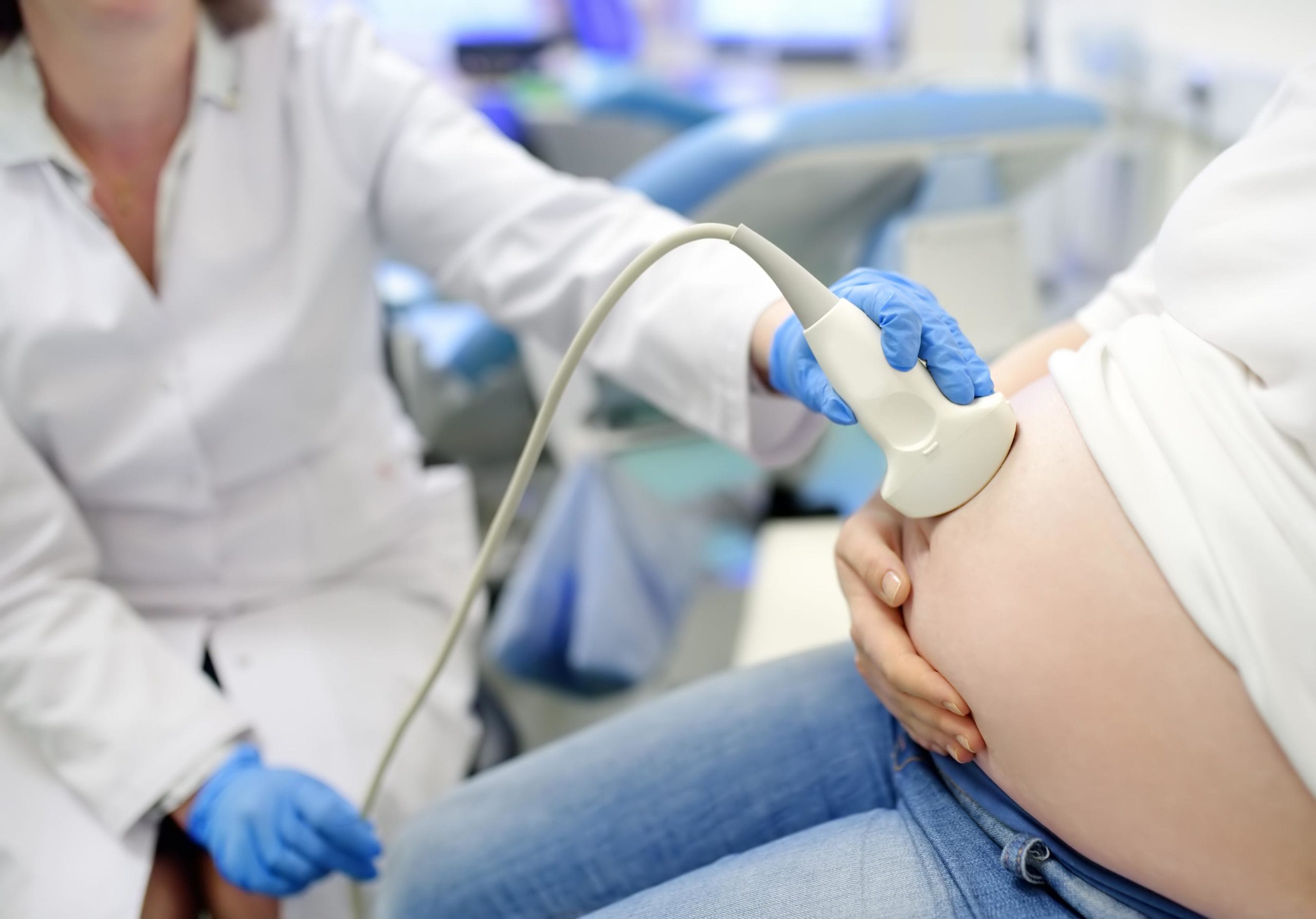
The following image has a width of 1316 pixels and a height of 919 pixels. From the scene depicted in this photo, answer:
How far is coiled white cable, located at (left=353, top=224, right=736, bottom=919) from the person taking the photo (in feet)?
1.97

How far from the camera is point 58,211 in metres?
0.91

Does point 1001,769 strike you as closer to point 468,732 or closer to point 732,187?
point 468,732

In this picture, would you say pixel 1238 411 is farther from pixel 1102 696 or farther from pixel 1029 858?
pixel 1029 858

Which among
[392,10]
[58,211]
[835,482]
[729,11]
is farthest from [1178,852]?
[392,10]

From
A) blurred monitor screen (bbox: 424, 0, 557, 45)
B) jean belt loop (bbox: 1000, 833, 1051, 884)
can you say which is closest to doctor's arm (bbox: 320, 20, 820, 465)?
jean belt loop (bbox: 1000, 833, 1051, 884)

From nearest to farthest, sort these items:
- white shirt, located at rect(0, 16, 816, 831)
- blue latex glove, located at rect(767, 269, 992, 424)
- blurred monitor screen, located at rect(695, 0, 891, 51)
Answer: blue latex glove, located at rect(767, 269, 992, 424) < white shirt, located at rect(0, 16, 816, 831) < blurred monitor screen, located at rect(695, 0, 891, 51)

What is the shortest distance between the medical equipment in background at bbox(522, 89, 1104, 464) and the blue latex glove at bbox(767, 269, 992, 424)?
588 mm

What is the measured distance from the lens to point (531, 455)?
70 cm

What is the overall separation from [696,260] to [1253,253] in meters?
0.47

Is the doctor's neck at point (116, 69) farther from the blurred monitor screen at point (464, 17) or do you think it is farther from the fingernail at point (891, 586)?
the blurred monitor screen at point (464, 17)

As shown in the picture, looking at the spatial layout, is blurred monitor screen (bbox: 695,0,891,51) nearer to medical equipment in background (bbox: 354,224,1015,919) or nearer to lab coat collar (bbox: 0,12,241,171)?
lab coat collar (bbox: 0,12,241,171)

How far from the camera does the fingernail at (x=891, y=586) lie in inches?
24.0

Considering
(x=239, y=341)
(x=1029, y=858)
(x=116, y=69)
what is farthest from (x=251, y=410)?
(x=1029, y=858)

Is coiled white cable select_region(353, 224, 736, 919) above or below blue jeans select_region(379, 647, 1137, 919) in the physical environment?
above
